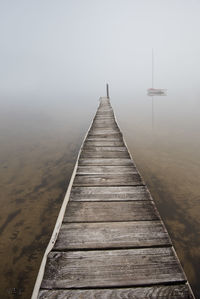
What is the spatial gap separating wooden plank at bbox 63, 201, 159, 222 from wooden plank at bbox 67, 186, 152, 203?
112 mm

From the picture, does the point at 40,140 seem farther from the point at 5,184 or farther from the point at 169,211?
the point at 169,211

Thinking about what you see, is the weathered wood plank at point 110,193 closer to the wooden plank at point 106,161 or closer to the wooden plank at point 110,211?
the wooden plank at point 110,211

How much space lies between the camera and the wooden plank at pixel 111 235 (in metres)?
2.17

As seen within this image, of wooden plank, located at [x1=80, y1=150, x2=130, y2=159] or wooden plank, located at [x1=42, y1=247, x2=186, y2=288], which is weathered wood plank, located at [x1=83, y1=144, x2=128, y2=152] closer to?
wooden plank, located at [x1=80, y1=150, x2=130, y2=159]

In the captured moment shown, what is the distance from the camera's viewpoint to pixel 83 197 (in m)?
3.19

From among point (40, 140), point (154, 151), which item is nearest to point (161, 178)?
point (154, 151)

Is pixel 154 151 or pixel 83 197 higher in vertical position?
pixel 83 197

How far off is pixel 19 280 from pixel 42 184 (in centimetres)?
358

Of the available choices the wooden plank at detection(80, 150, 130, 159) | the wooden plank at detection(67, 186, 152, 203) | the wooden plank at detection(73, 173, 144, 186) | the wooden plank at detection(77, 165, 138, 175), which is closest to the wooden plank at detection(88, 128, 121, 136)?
the wooden plank at detection(80, 150, 130, 159)

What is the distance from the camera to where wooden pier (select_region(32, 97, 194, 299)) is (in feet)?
5.50

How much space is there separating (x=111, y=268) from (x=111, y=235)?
0.47 meters

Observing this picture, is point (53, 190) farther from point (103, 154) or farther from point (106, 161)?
point (106, 161)

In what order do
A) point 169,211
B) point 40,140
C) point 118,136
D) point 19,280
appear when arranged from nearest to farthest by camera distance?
1. point 19,280
2. point 169,211
3. point 118,136
4. point 40,140

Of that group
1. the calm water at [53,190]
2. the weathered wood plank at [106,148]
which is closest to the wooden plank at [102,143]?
the weathered wood plank at [106,148]
